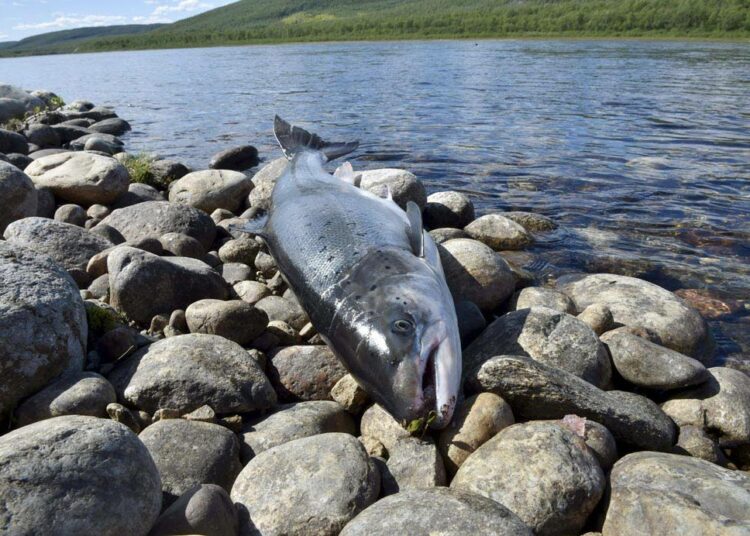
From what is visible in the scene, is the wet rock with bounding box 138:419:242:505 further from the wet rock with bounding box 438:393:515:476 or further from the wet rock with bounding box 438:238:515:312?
the wet rock with bounding box 438:238:515:312

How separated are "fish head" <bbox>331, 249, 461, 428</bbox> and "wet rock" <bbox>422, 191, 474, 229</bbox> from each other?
4352 mm

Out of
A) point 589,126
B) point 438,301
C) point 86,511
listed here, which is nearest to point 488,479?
point 438,301

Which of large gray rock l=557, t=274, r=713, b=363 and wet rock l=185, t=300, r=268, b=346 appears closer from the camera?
wet rock l=185, t=300, r=268, b=346

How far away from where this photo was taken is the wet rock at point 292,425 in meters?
4.37

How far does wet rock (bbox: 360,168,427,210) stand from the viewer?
9.04 m

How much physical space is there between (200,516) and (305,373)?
1888mm

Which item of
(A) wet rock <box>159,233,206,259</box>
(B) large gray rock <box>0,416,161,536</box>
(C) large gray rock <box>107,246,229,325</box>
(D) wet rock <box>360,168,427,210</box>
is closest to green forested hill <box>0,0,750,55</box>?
(D) wet rock <box>360,168,427,210</box>

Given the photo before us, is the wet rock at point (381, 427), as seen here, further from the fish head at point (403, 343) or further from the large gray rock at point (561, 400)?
the large gray rock at point (561, 400)

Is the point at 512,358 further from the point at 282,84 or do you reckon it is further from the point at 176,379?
the point at 282,84

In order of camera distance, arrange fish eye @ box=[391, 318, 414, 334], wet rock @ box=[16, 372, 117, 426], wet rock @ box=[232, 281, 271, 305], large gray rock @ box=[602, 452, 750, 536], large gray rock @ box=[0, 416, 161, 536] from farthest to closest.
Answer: wet rock @ box=[232, 281, 271, 305] < wet rock @ box=[16, 372, 117, 426] < fish eye @ box=[391, 318, 414, 334] < large gray rock @ box=[602, 452, 750, 536] < large gray rock @ box=[0, 416, 161, 536]

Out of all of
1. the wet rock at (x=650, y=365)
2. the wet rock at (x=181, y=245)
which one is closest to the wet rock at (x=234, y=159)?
the wet rock at (x=181, y=245)

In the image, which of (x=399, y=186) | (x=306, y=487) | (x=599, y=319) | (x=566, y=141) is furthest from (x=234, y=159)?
(x=306, y=487)

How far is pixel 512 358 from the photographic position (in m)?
4.41

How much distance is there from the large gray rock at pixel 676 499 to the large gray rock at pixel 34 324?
3.96m
